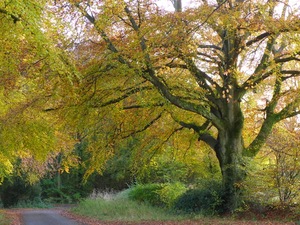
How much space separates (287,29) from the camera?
13.9 m

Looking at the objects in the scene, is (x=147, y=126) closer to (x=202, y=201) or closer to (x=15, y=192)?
(x=202, y=201)

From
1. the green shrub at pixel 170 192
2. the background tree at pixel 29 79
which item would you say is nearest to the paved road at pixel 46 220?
the background tree at pixel 29 79

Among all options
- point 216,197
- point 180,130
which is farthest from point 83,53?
point 216,197

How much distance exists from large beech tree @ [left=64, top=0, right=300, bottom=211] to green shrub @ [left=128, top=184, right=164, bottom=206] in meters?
8.38

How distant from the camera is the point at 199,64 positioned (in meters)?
16.4

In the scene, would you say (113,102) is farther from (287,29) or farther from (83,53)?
(287,29)

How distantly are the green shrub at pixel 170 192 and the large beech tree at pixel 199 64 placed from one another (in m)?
6.06

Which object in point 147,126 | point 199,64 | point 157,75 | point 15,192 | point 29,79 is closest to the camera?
point 29,79

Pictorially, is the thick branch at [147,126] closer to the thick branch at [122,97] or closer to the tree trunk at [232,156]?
the tree trunk at [232,156]

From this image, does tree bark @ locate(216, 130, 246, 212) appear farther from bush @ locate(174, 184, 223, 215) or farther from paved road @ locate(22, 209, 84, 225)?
paved road @ locate(22, 209, 84, 225)

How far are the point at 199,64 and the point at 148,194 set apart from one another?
1340 cm

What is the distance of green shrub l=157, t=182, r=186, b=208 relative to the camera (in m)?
24.4

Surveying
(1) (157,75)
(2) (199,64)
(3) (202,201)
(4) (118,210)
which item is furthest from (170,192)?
(1) (157,75)

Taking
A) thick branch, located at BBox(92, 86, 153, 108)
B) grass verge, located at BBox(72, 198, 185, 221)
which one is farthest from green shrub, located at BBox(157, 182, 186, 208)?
thick branch, located at BBox(92, 86, 153, 108)
